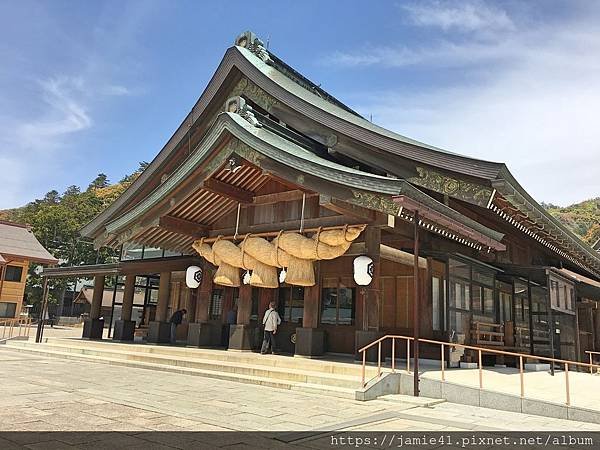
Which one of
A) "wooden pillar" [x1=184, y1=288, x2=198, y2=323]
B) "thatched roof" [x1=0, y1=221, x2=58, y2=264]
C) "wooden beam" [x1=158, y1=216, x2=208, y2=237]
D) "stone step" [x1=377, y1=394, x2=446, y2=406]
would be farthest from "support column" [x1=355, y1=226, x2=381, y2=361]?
"thatched roof" [x1=0, y1=221, x2=58, y2=264]

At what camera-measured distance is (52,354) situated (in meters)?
12.5

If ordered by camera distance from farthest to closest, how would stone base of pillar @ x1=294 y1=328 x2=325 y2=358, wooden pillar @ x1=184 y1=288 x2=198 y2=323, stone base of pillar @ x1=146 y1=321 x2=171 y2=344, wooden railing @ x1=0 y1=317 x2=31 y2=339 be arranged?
wooden railing @ x1=0 y1=317 x2=31 y2=339 < wooden pillar @ x1=184 y1=288 x2=198 y2=323 < stone base of pillar @ x1=146 y1=321 x2=171 y2=344 < stone base of pillar @ x1=294 y1=328 x2=325 y2=358

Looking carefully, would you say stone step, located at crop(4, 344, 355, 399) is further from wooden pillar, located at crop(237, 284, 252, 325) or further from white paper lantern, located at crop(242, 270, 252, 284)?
white paper lantern, located at crop(242, 270, 252, 284)

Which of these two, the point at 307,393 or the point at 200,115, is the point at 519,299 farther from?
the point at 200,115

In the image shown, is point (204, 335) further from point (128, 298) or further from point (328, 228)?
point (328, 228)

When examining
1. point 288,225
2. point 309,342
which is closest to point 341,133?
point 288,225

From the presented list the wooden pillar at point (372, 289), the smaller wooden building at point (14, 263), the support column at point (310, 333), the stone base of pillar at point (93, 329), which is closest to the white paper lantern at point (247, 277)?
the support column at point (310, 333)

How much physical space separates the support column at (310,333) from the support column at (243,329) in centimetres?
165

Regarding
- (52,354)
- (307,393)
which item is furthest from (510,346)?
(52,354)

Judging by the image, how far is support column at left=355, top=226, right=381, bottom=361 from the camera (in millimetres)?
9023

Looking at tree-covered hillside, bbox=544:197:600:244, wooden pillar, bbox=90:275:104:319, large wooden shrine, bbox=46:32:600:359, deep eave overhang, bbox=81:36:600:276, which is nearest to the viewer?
deep eave overhang, bbox=81:36:600:276

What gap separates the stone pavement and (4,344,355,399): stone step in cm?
21

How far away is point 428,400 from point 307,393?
1.96 meters

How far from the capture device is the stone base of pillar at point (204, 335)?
40.2 ft
